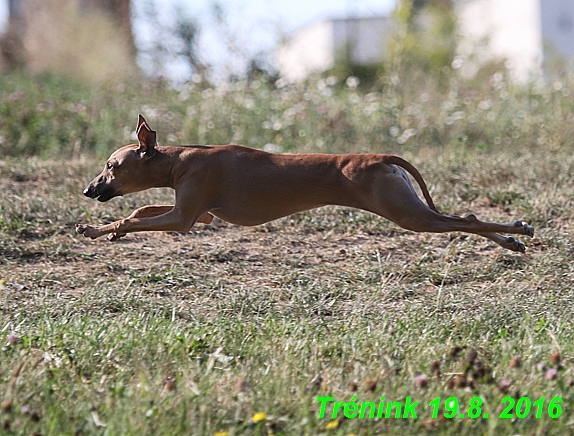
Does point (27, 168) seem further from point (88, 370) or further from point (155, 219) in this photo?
point (88, 370)

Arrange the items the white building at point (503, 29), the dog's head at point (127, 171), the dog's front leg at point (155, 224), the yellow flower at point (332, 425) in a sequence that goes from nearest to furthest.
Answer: the yellow flower at point (332, 425)
the dog's front leg at point (155, 224)
the dog's head at point (127, 171)
the white building at point (503, 29)

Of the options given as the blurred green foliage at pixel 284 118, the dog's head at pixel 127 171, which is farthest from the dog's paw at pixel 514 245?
the blurred green foliage at pixel 284 118

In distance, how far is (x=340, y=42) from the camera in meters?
22.8

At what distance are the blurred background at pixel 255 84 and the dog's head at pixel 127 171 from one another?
4091mm

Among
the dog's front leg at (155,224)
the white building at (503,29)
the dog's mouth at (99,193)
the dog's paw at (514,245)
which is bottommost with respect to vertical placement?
the dog's paw at (514,245)

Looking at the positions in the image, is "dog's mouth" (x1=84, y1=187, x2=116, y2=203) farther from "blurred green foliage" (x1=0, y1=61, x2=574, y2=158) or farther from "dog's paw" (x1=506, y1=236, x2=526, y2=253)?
"blurred green foliage" (x1=0, y1=61, x2=574, y2=158)

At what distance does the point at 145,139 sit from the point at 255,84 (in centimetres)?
712

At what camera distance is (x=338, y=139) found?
10.5 m

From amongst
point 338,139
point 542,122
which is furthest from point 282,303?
point 542,122

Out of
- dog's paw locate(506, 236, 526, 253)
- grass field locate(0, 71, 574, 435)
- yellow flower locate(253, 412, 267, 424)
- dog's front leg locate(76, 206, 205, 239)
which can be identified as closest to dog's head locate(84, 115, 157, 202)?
dog's front leg locate(76, 206, 205, 239)

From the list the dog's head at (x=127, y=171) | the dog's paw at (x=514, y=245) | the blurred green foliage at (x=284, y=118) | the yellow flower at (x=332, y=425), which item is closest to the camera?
the yellow flower at (x=332, y=425)

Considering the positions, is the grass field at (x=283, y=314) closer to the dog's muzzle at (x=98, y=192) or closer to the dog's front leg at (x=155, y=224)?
the dog's front leg at (x=155, y=224)

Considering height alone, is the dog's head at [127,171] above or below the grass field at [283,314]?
above

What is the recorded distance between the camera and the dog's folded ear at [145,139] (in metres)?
5.63
